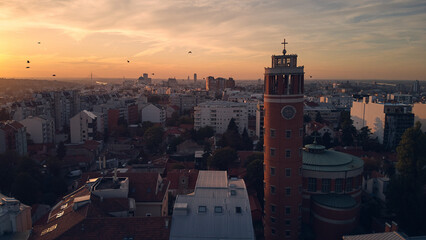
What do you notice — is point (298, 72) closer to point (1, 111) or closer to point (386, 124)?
point (386, 124)

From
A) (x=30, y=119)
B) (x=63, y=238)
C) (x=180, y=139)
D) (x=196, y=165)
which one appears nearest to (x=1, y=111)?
(x=30, y=119)

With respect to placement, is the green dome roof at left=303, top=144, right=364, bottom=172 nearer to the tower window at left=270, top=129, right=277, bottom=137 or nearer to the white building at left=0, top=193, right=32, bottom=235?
the tower window at left=270, top=129, right=277, bottom=137

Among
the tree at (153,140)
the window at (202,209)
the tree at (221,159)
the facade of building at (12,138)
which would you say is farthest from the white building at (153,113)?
the window at (202,209)

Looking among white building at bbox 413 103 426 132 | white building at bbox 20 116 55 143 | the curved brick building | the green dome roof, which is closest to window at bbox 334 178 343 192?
the curved brick building

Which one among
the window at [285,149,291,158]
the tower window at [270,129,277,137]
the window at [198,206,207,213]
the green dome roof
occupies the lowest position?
the window at [198,206,207,213]

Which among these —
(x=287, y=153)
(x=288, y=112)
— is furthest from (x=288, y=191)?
(x=288, y=112)

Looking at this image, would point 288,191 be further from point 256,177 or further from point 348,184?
point 256,177
